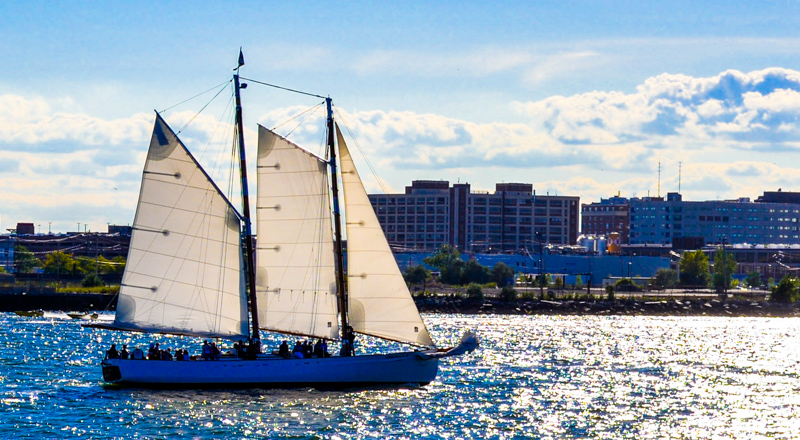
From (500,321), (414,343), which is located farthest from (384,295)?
(500,321)

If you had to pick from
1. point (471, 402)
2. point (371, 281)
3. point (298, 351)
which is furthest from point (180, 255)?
point (471, 402)

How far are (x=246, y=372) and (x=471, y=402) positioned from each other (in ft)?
42.8

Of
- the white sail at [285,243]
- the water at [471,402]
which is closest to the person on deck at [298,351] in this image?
the white sail at [285,243]

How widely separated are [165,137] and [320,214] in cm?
1012

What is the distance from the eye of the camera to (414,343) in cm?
6962

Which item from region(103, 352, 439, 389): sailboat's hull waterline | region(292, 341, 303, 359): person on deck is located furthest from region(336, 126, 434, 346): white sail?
region(292, 341, 303, 359): person on deck

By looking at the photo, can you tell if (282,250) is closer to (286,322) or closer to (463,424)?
(286,322)

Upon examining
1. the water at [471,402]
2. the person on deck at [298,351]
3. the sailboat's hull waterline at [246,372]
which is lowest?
the water at [471,402]

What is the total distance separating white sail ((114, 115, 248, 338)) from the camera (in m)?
67.8

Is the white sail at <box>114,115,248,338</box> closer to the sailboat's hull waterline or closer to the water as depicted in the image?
the sailboat's hull waterline

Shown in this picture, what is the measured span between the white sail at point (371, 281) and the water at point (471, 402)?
3865 mm

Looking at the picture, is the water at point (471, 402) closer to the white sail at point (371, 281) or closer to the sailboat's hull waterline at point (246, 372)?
the sailboat's hull waterline at point (246, 372)

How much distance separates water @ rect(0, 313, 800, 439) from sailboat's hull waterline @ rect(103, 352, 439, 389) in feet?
2.97

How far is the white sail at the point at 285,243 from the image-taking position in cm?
6931
